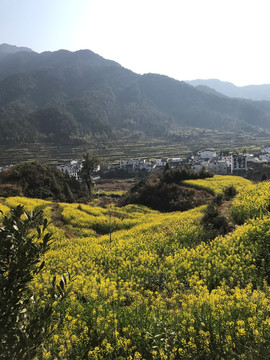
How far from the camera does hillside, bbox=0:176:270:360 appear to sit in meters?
5.14

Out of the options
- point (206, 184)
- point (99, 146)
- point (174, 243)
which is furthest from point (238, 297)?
point (99, 146)

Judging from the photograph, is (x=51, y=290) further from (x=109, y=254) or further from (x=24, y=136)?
(x=24, y=136)

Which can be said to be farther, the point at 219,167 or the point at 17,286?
the point at 219,167

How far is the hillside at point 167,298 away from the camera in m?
5.14

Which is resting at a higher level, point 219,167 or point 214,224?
point 214,224

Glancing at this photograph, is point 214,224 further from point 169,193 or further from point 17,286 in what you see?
point 169,193

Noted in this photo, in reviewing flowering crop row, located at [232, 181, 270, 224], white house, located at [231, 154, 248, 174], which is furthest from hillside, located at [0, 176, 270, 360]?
white house, located at [231, 154, 248, 174]

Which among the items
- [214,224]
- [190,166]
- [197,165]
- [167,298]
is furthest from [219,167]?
[167,298]

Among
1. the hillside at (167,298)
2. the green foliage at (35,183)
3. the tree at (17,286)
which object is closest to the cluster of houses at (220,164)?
the green foliage at (35,183)

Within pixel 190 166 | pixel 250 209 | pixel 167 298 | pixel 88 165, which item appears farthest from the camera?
pixel 190 166

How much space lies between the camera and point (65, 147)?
152 m

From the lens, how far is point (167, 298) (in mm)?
7656

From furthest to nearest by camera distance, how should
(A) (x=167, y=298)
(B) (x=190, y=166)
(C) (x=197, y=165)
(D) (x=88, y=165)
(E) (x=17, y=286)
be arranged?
(C) (x=197, y=165) → (B) (x=190, y=166) → (D) (x=88, y=165) → (A) (x=167, y=298) → (E) (x=17, y=286)

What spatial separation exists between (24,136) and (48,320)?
171 metres
